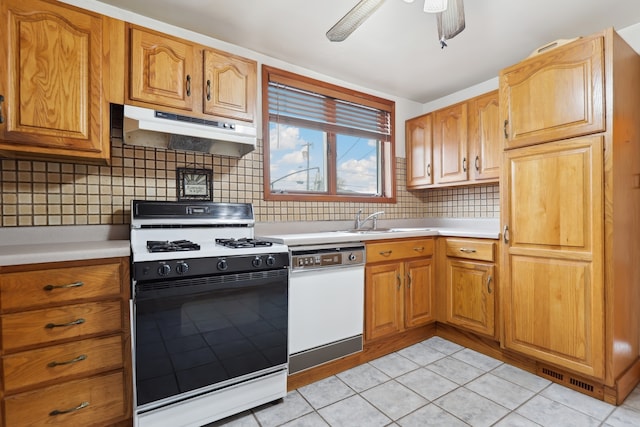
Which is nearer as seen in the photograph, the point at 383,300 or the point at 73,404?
the point at 73,404

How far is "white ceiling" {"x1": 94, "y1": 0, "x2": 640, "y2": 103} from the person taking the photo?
191 cm

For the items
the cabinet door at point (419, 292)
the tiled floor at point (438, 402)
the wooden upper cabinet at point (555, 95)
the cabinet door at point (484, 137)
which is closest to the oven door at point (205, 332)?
the tiled floor at point (438, 402)

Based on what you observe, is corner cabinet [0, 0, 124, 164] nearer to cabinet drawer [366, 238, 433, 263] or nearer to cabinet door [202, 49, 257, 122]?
cabinet door [202, 49, 257, 122]

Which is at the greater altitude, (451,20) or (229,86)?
(451,20)

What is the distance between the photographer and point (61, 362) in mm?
1356

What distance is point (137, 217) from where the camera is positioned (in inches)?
73.4

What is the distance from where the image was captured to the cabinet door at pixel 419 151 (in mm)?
3188

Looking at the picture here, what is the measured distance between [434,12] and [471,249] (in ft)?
5.65

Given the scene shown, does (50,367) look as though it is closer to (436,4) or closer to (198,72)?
(198,72)

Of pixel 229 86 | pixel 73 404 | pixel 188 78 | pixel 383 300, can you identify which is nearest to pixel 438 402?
pixel 383 300

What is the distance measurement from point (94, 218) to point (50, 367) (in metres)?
0.86

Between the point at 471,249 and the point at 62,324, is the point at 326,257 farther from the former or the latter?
the point at 62,324

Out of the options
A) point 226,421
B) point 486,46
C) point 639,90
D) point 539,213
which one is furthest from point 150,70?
point 639,90

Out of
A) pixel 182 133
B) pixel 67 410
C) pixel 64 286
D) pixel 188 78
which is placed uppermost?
pixel 188 78
